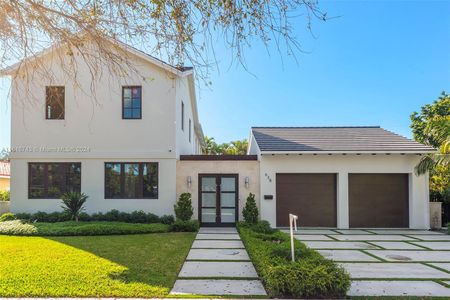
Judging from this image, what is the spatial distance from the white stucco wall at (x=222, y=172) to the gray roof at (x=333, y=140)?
1.13m

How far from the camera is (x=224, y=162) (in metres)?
14.5

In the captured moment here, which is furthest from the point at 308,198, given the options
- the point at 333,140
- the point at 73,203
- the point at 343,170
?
the point at 73,203

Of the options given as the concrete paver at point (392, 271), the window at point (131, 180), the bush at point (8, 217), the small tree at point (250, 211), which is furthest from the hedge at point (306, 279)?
the bush at point (8, 217)

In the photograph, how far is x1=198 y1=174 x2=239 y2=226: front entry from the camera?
14.4 m

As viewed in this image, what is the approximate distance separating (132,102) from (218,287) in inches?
406

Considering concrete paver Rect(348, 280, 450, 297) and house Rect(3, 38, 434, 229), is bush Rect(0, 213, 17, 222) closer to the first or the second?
house Rect(3, 38, 434, 229)

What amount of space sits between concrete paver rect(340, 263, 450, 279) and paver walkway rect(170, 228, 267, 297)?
219 cm

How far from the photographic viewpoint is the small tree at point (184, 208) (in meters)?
13.5

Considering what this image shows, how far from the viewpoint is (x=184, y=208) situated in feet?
44.6

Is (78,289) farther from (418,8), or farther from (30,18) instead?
(418,8)

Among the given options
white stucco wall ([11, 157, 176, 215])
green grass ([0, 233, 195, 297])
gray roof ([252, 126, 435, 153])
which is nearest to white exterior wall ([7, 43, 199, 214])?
white stucco wall ([11, 157, 176, 215])

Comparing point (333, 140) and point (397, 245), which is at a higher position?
point (333, 140)

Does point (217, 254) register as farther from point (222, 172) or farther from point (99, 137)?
point (99, 137)

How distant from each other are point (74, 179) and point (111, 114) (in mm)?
3152
